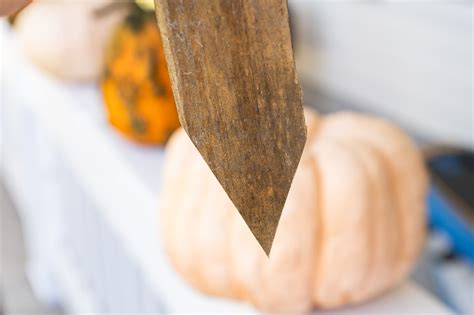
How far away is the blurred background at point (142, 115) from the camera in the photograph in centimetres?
109

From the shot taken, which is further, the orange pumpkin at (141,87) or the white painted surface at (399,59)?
the white painted surface at (399,59)

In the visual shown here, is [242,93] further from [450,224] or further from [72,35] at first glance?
[72,35]

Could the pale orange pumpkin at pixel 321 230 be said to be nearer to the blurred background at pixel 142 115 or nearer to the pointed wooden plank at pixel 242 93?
the blurred background at pixel 142 115

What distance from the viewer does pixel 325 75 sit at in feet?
5.48

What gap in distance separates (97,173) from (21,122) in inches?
35.9

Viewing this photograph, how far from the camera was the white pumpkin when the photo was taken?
141cm

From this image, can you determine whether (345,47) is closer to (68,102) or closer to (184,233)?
(68,102)

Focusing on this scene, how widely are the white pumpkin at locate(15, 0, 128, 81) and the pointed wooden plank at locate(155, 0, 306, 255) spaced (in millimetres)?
1188

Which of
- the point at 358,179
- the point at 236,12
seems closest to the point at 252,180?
the point at 236,12

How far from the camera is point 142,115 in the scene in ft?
3.69

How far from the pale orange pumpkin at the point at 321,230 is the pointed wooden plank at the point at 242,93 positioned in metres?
0.42

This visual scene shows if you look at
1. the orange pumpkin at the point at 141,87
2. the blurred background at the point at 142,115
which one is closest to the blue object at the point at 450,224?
the blurred background at the point at 142,115

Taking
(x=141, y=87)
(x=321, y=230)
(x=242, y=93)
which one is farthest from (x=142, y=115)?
(x=242, y=93)

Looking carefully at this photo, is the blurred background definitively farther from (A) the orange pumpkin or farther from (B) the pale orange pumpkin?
(B) the pale orange pumpkin
